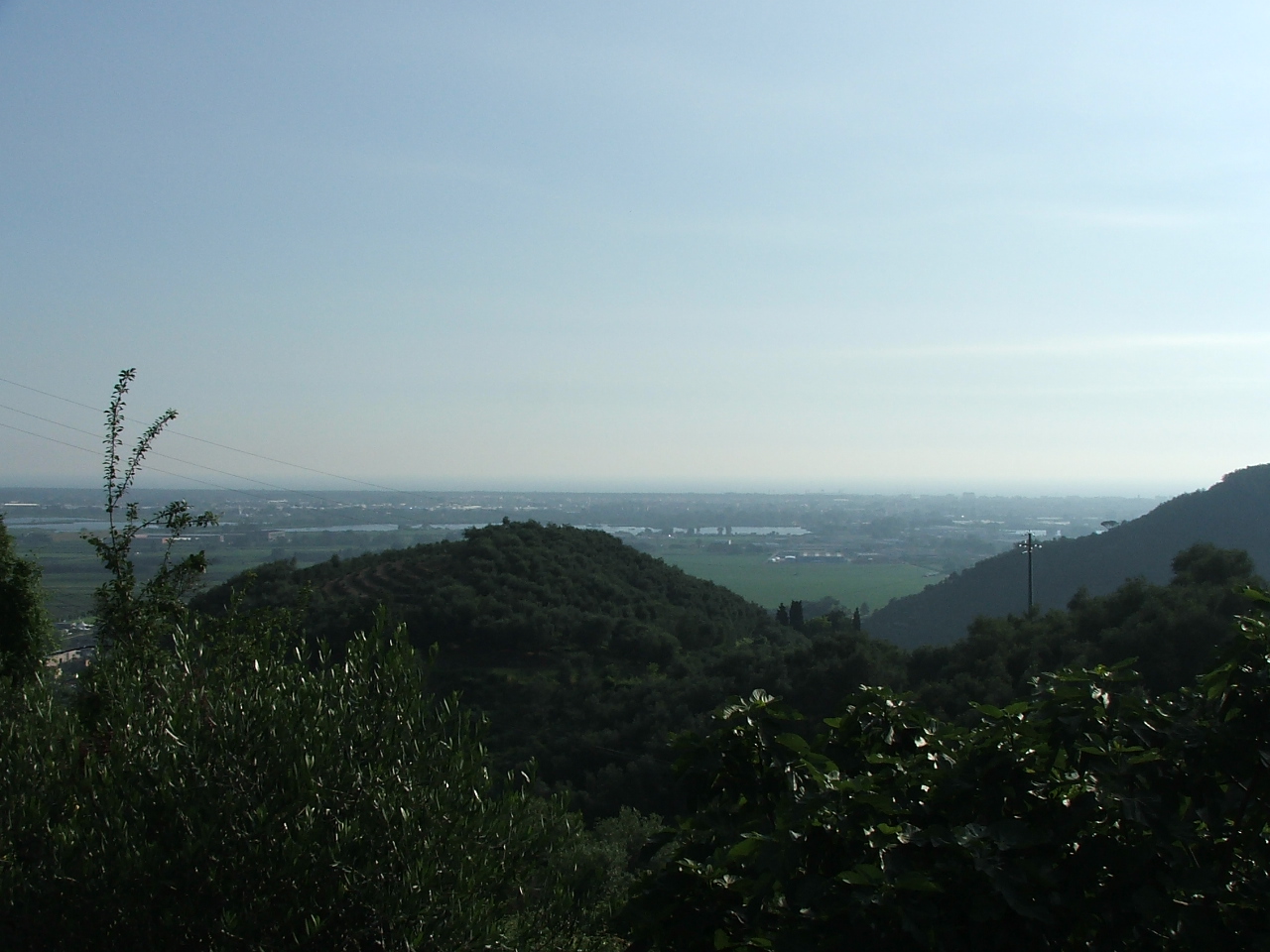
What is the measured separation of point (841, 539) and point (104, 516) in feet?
248

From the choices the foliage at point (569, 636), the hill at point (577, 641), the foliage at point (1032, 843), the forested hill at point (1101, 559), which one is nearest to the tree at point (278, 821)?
the foliage at point (1032, 843)

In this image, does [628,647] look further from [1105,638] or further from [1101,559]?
A: [1101,559]

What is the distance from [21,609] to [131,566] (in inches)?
323

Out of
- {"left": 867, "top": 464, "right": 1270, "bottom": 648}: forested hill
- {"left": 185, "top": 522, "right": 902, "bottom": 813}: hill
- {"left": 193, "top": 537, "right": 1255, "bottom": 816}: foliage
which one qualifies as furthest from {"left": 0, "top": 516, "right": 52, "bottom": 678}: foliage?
{"left": 867, "top": 464, "right": 1270, "bottom": 648}: forested hill

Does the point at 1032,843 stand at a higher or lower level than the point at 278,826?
higher

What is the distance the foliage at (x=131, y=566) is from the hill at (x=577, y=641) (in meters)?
8.70

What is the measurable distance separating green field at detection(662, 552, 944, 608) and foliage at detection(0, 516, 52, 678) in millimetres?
44643

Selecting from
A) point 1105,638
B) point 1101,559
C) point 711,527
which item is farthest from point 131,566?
point 711,527

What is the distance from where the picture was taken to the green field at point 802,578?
59531mm

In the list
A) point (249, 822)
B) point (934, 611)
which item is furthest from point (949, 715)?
point (934, 611)

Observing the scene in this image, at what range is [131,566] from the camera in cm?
722

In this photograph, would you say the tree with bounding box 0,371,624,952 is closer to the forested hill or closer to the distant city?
the distant city

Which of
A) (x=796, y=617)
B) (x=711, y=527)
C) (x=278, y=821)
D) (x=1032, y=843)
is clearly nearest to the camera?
(x=1032, y=843)

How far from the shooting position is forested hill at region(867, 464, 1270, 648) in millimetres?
39875
